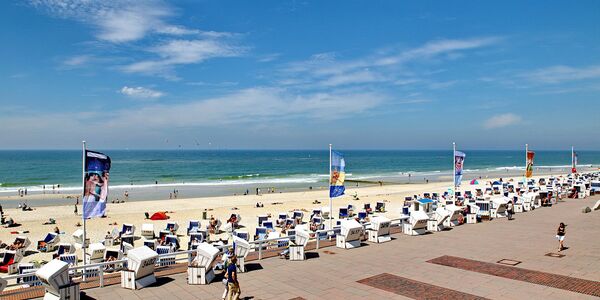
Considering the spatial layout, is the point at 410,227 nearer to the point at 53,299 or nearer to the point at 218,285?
the point at 218,285

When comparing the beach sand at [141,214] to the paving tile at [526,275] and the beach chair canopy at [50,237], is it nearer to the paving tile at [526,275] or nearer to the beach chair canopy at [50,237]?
the beach chair canopy at [50,237]

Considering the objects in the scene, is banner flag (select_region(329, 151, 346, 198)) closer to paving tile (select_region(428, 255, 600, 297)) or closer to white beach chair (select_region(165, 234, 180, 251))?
paving tile (select_region(428, 255, 600, 297))

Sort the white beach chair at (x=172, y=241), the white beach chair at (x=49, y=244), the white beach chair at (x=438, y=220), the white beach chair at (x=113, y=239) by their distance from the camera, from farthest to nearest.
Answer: the white beach chair at (x=113, y=239) < the white beach chair at (x=49, y=244) < the white beach chair at (x=172, y=241) < the white beach chair at (x=438, y=220)

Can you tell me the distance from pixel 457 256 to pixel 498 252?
1.69 metres

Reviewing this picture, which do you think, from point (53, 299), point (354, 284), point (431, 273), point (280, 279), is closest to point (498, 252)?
point (431, 273)

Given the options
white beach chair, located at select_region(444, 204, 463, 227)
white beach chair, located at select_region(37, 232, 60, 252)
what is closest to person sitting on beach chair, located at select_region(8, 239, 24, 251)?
white beach chair, located at select_region(37, 232, 60, 252)

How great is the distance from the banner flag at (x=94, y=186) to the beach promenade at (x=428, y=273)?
2.17 meters

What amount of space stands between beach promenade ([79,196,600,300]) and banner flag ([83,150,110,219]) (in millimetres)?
2174

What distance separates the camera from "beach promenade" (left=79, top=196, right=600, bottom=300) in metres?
10.2

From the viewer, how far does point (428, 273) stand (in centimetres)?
1206

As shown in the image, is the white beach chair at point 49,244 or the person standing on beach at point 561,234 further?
the white beach chair at point 49,244

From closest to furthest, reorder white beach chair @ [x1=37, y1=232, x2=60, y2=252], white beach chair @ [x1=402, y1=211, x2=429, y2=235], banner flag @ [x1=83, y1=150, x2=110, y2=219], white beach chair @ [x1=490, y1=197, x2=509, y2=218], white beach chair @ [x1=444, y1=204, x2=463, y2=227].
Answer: banner flag @ [x1=83, y1=150, x2=110, y2=219]
white beach chair @ [x1=402, y1=211, x2=429, y2=235]
white beach chair @ [x1=444, y1=204, x2=463, y2=227]
white beach chair @ [x1=37, y1=232, x2=60, y2=252]
white beach chair @ [x1=490, y1=197, x2=509, y2=218]

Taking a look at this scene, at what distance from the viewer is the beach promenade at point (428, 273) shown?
10.2 metres

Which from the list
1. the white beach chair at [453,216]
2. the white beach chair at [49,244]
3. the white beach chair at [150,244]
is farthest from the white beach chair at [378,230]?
the white beach chair at [49,244]
